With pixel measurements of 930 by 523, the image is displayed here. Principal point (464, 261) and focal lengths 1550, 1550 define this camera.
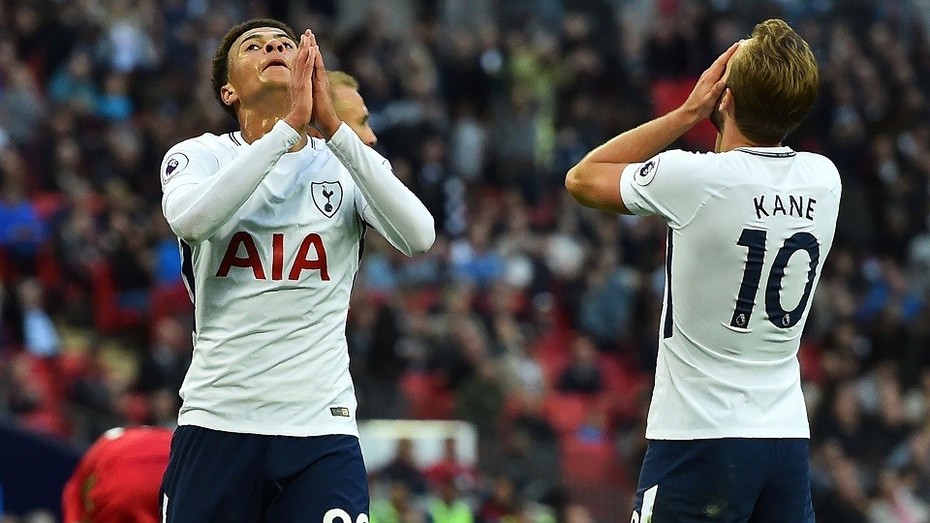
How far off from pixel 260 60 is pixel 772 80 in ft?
5.63

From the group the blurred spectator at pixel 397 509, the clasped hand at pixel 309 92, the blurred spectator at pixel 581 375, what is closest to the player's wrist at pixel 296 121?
the clasped hand at pixel 309 92

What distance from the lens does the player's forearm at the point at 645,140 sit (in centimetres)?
501

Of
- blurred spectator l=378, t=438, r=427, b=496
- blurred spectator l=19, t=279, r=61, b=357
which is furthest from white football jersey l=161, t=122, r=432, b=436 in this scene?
blurred spectator l=19, t=279, r=61, b=357

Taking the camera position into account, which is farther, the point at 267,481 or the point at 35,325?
the point at 35,325

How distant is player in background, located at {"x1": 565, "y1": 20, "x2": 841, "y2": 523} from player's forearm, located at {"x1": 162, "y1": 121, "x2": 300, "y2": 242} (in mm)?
1111

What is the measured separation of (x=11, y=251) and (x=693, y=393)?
33.8 ft

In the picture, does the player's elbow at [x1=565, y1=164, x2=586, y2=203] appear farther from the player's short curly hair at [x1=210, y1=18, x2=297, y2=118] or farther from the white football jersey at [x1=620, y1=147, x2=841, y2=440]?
the player's short curly hair at [x1=210, y1=18, x2=297, y2=118]

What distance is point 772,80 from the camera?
479 cm

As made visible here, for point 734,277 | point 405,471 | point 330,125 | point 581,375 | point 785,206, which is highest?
point 330,125

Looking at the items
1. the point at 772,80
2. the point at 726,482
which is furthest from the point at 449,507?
the point at 772,80

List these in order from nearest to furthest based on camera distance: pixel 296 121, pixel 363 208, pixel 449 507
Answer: pixel 296 121 → pixel 363 208 → pixel 449 507

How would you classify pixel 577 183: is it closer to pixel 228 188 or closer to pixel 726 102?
pixel 726 102

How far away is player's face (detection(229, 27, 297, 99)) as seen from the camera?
5.24 m

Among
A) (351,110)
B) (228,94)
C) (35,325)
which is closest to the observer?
(228,94)
